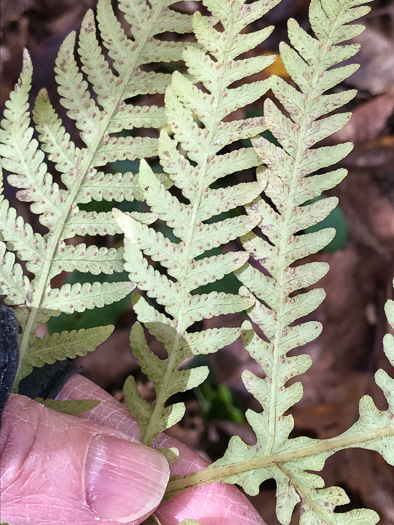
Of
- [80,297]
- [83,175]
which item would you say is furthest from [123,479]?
[83,175]

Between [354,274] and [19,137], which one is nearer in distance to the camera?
[19,137]

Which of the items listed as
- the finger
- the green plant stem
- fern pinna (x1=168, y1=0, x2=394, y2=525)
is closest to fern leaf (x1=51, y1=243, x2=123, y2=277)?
fern pinna (x1=168, y1=0, x2=394, y2=525)

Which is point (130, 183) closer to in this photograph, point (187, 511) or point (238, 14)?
point (238, 14)

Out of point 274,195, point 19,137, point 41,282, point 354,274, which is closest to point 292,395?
point 274,195

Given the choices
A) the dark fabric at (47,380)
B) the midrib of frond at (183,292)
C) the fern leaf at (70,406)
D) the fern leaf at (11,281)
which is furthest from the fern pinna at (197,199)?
the dark fabric at (47,380)

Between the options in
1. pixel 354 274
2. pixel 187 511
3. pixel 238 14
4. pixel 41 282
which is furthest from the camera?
pixel 354 274

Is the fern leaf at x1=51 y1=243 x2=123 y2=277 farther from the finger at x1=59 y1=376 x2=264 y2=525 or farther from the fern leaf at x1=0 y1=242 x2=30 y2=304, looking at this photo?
the finger at x1=59 y1=376 x2=264 y2=525
